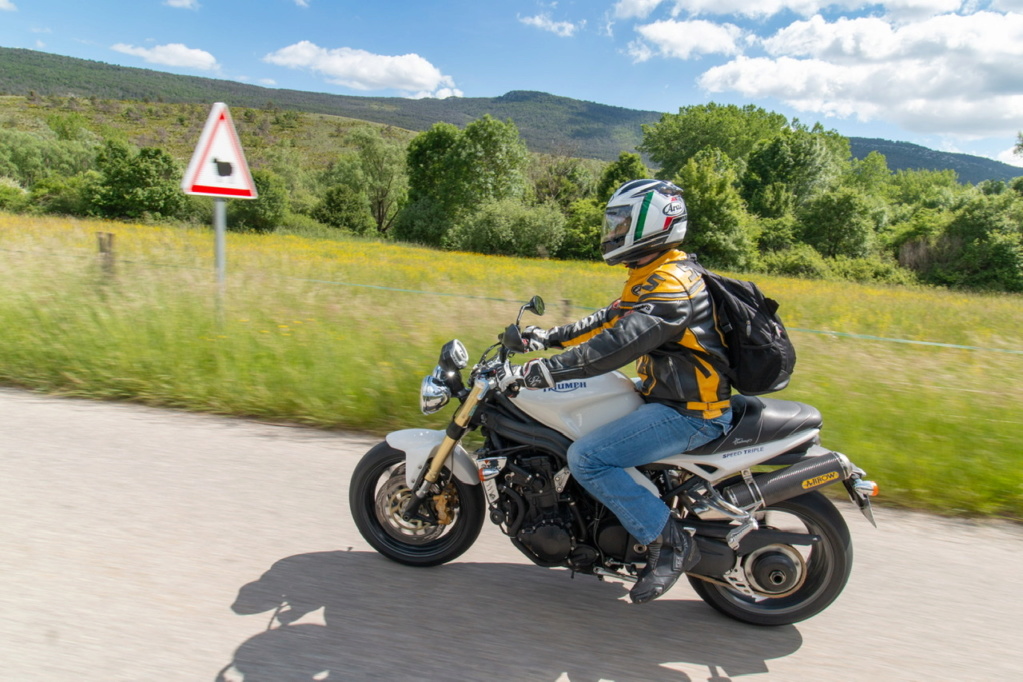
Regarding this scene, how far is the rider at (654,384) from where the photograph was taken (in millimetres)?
2775

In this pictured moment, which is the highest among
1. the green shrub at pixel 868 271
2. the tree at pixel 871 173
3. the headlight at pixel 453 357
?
the tree at pixel 871 173

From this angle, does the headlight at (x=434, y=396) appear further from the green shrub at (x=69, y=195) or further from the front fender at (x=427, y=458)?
the green shrub at (x=69, y=195)

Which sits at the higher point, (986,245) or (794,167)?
(794,167)

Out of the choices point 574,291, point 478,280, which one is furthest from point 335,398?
point 478,280

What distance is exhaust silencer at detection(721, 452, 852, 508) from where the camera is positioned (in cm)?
285

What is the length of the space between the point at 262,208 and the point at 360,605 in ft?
150

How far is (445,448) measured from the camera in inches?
124

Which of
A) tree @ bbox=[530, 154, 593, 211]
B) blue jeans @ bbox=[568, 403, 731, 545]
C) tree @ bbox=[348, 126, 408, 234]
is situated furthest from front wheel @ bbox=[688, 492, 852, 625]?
tree @ bbox=[348, 126, 408, 234]

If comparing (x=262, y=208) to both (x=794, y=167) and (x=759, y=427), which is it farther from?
(x=794, y=167)

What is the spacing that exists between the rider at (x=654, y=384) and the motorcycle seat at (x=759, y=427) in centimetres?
4

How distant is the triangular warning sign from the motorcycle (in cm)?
449

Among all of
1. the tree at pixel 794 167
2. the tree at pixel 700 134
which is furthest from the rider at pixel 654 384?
the tree at pixel 700 134

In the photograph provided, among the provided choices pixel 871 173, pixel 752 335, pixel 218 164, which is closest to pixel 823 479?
pixel 752 335

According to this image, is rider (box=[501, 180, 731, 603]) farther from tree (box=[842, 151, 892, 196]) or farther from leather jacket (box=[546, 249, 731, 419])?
tree (box=[842, 151, 892, 196])
